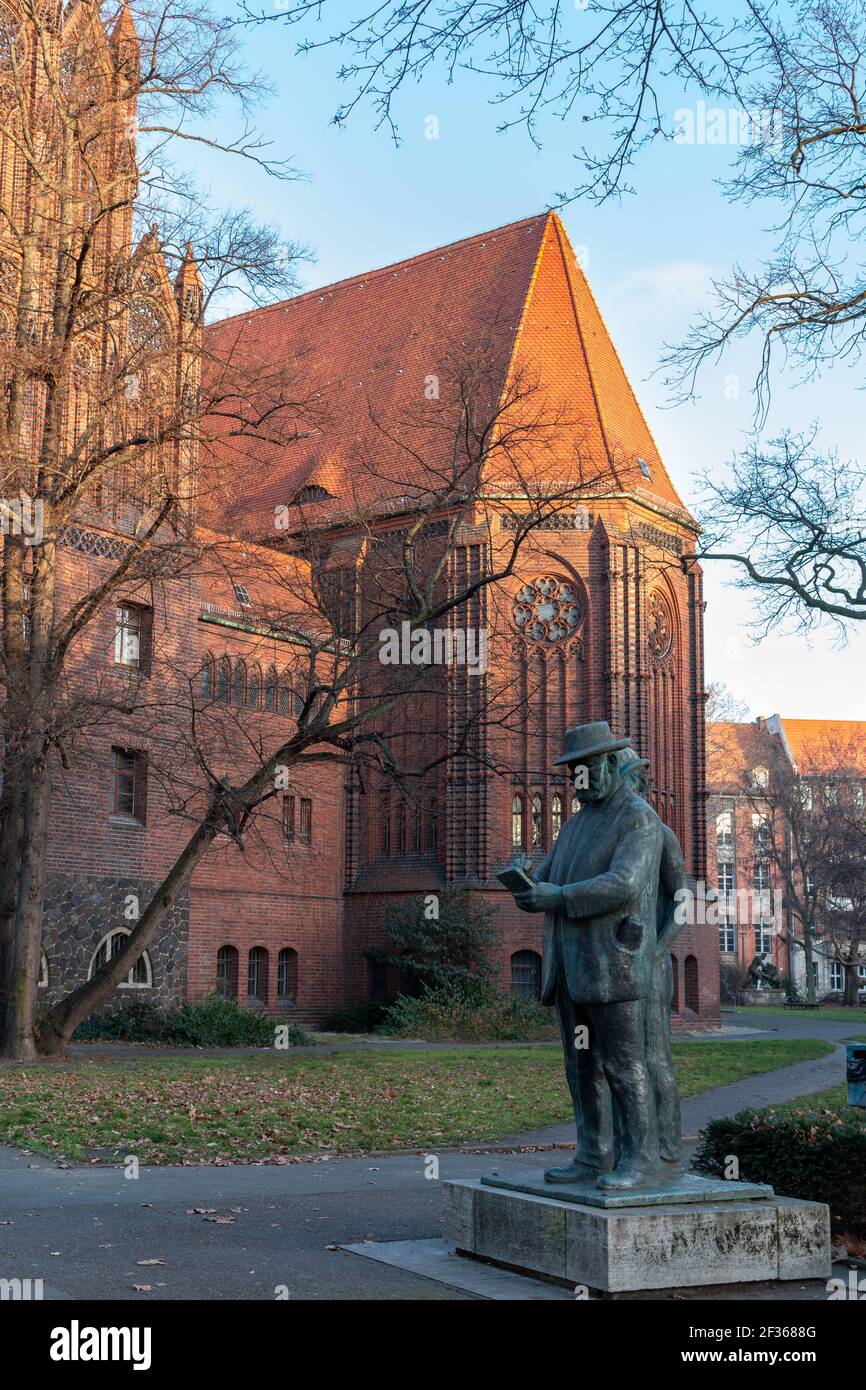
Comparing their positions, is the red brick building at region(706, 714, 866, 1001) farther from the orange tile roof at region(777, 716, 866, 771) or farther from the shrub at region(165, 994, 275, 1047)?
the shrub at region(165, 994, 275, 1047)

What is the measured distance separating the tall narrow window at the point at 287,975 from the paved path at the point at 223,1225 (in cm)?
2184

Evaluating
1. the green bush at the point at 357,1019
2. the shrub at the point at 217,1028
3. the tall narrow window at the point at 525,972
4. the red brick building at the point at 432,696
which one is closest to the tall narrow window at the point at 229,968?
the red brick building at the point at 432,696

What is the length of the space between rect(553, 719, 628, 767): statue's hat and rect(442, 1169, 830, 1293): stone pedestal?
6.72 ft

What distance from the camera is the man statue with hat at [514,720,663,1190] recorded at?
257 inches

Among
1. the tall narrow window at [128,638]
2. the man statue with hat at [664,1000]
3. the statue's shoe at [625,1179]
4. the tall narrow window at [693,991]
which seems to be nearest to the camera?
the statue's shoe at [625,1179]

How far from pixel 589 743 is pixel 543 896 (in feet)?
2.70

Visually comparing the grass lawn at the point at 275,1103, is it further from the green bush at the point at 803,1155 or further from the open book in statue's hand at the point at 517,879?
the open book in statue's hand at the point at 517,879

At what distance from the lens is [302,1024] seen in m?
33.3

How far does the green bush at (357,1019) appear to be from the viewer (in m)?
32.1

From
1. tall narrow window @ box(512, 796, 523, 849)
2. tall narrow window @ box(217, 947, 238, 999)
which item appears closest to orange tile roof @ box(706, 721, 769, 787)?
tall narrow window @ box(512, 796, 523, 849)

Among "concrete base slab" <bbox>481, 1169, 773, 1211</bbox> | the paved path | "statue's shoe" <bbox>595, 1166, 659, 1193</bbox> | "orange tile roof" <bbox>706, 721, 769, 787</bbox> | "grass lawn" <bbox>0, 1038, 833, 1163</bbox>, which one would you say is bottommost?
"grass lawn" <bbox>0, 1038, 833, 1163</bbox>

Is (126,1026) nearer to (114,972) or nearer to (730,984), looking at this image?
(114,972)

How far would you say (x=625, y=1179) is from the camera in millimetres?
6320

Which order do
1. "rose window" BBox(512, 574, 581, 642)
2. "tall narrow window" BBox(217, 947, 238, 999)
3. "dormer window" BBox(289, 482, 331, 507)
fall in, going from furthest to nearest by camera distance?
"dormer window" BBox(289, 482, 331, 507), "rose window" BBox(512, 574, 581, 642), "tall narrow window" BBox(217, 947, 238, 999)
